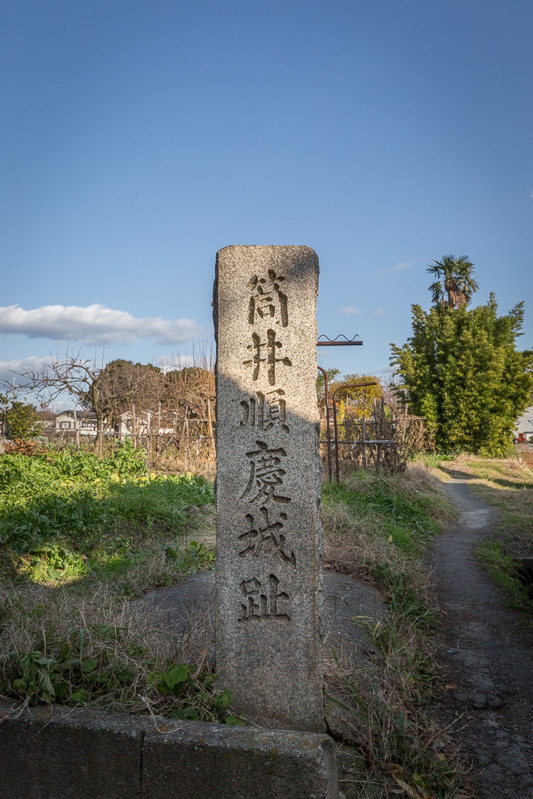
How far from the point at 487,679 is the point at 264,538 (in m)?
2.29

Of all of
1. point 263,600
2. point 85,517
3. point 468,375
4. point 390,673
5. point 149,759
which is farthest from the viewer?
point 468,375

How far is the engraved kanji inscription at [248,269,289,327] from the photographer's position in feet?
10.9

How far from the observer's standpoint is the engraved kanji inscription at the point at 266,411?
3240 millimetres

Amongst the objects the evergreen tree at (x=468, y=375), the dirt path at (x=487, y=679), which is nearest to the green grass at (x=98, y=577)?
the dirt path at (x=487, y=679)

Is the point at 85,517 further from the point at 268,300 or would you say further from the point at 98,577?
the point at 268,300

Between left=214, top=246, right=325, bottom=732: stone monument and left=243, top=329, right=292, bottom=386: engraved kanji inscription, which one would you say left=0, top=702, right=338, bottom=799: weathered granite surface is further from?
left=243, top=329, right=292, bottom=386: engraved kanji inscription

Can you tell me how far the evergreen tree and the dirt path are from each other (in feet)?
57.7

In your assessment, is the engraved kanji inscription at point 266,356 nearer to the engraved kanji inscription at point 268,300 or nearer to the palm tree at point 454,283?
the engraved kanji inscription at point 268,300

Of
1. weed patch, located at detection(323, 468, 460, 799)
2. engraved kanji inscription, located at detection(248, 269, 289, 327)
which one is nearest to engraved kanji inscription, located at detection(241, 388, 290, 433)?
engraved kanji inscription, located at detection(248, 269, 289, 327)

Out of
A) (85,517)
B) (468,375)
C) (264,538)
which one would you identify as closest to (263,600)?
(264,538)

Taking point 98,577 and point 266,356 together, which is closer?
point 266,356

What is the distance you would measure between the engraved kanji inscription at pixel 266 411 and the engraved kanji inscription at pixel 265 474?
0.36 feet

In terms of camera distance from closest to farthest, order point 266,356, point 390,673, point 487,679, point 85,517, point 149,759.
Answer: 1. point 149,759
2. point 266,356
3. point 390,673
4. point 487,679
5. point 85,517

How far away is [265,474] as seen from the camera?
10.5 ft
